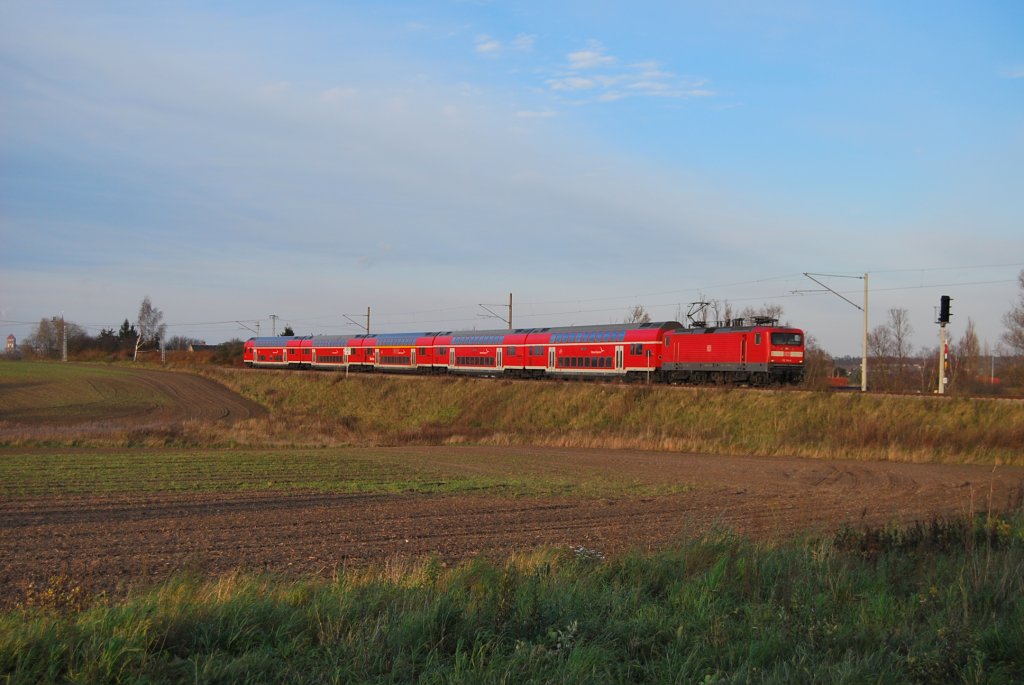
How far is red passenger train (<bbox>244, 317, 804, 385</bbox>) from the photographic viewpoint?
42375 millimetres

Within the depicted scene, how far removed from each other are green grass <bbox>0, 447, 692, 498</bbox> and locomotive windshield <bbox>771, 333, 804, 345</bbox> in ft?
49.4

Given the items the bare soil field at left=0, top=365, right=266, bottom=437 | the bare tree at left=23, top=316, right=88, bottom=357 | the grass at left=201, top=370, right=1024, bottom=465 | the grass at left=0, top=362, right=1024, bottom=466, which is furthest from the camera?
the bare tree at left=23, top=316, right=88, bottom=357

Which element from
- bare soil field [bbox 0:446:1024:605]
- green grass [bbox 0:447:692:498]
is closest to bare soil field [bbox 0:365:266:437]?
green grass [bbox 0:447:692:498]

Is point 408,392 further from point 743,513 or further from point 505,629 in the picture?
point 505,629

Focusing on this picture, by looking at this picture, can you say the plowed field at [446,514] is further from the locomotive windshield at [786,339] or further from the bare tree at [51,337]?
the bare tree at [51,337]

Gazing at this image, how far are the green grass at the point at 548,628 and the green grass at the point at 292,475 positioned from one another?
473 inches

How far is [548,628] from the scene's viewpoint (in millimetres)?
7422

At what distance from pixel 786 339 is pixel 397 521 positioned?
3034 centimetres

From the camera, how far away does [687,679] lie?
6.51 m

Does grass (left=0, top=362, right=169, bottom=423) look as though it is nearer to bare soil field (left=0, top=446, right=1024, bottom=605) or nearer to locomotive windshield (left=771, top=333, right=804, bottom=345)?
bare soil field (left=0, top=446, right=1024, bottom=605)

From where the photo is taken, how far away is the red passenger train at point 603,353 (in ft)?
139

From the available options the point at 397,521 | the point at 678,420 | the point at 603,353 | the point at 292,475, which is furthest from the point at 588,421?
the point at 397,521

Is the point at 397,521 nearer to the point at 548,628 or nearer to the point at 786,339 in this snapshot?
the point at 548,628

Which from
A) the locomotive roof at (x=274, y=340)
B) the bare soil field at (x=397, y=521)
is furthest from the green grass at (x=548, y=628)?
the locomotive roof at (x=274, y=340)
